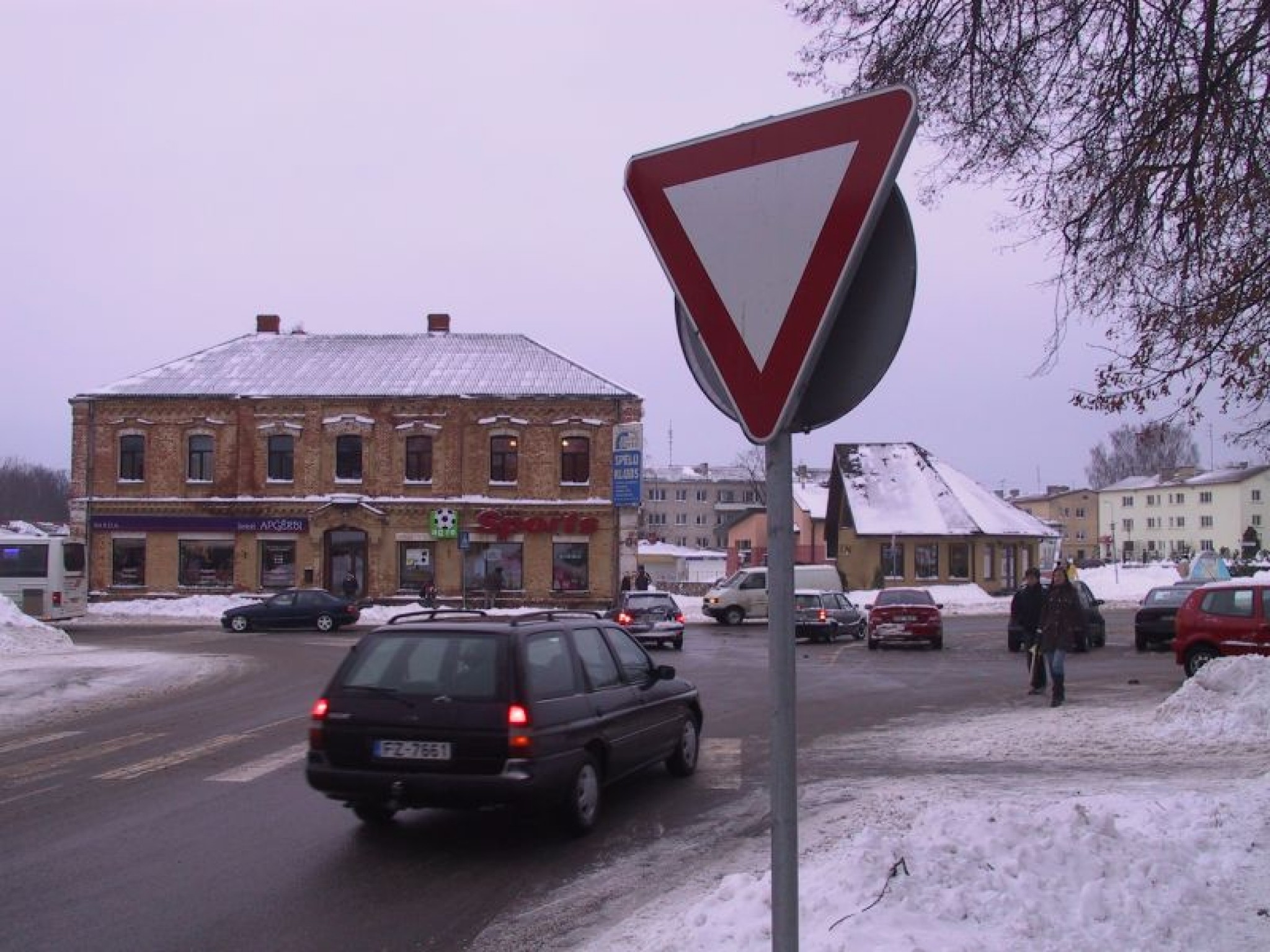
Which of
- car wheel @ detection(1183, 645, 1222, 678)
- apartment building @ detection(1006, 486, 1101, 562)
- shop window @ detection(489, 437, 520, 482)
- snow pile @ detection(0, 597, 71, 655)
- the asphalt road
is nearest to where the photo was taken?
the asphalt road

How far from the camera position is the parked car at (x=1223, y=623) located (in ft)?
57.6

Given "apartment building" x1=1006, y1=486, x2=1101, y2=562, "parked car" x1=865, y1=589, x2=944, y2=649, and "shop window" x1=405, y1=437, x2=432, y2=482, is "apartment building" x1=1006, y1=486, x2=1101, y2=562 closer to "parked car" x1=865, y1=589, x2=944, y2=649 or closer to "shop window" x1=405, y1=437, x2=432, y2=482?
"shop window" x1=405, y1=437, x2=432, y2=482

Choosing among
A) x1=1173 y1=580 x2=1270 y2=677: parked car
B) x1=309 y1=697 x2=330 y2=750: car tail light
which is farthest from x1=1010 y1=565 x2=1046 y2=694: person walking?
x1=309 y1=697 x2=330 y2=750: car tail light

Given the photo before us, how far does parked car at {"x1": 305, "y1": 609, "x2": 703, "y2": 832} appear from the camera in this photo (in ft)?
25.9

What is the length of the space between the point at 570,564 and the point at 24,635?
2174cm

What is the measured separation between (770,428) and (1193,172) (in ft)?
22.5

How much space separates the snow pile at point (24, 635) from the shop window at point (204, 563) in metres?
17.0

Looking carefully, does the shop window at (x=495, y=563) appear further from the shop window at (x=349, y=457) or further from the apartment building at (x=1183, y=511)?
the apartment building at (x=1183, y=511)

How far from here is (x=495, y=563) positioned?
45750mm

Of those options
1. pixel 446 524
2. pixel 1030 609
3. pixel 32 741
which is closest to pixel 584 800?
pixel 32 741

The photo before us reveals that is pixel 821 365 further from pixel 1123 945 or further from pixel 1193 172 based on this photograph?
pixel 1193 172

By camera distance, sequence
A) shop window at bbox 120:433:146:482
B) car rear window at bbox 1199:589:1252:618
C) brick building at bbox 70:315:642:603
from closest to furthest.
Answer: car rear window at bbox 1199:589:1252:618 < brick building at bbox 70:315:642:603 < shop window at bbox 120:433:146:482

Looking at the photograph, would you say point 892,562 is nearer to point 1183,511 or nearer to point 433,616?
point 433,616

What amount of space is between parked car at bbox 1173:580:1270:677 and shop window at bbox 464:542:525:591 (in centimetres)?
3016
